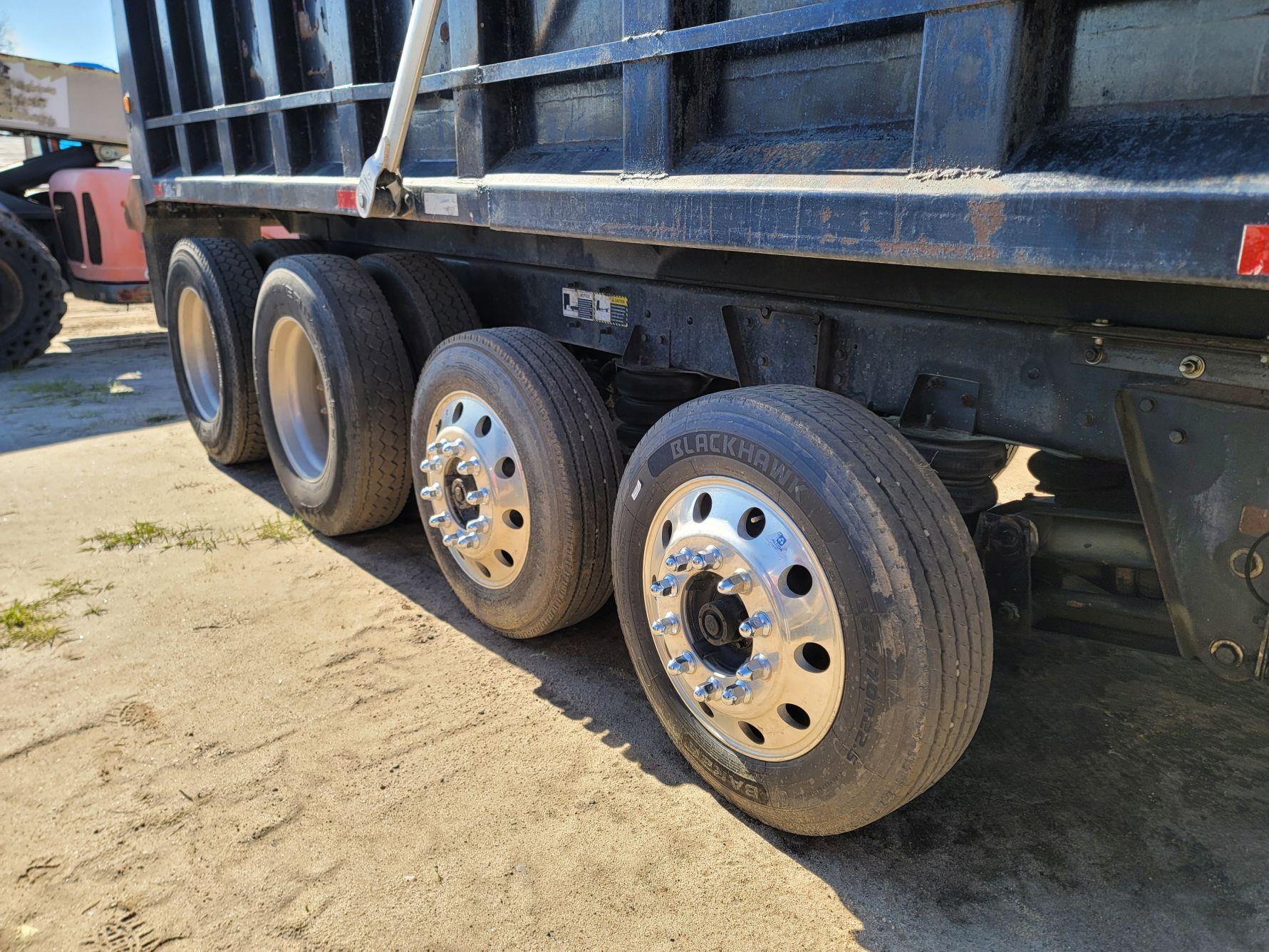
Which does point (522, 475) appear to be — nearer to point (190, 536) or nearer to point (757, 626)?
point (757, 626)

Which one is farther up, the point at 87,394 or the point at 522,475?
the point at 522,475

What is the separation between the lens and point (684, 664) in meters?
2.48

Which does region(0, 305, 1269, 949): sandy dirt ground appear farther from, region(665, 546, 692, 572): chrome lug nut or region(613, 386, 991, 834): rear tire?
region(665, 546, 692, 572): chrome lug nut

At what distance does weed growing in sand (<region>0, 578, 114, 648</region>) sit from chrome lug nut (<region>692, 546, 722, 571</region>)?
2.68m

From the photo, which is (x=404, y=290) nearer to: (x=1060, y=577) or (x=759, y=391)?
(x=759, y=391)

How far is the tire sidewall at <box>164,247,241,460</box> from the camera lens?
5.17 metres

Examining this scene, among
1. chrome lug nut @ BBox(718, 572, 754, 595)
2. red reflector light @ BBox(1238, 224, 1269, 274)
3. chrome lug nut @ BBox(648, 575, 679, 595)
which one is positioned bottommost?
chrome lug nut @ BBox(648, 575, 679, 595)

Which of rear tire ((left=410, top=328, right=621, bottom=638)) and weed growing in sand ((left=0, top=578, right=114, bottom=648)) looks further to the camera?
weed growing in sand ((left=0, top=578, right=114, bottom=648))

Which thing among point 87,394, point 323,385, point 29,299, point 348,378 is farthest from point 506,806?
point 29,299

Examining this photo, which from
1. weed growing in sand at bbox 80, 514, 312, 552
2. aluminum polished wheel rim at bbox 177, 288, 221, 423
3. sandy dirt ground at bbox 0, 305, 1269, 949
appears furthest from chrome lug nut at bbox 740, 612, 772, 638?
aluminum polished wheel rim at bbox 177, 288, 221, 423

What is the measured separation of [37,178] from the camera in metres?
10.7

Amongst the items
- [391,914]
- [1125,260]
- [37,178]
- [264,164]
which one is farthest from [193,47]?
[37,178]

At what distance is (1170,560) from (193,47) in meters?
5.13

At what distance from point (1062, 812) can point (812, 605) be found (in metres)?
0.98
